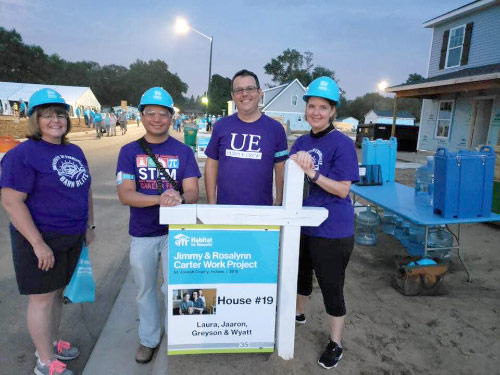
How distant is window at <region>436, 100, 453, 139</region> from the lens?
1644 cm

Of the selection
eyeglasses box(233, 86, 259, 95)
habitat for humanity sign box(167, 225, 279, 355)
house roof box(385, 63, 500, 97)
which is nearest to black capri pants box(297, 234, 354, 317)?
habitat for humanity sign box(167, 225, 279, 355)

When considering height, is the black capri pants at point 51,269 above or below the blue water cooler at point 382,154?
below

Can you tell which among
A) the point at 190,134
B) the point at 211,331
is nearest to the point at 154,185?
the point at 211,331

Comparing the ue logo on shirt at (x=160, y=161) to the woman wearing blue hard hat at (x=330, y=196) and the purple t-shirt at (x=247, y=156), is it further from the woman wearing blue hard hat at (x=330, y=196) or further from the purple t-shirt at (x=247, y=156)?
the woman wearing blue hard hat at (x=330, y=196)

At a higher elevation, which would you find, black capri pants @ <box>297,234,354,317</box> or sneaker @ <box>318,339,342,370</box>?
black capri pants @ <box>297,234,354,317</box>

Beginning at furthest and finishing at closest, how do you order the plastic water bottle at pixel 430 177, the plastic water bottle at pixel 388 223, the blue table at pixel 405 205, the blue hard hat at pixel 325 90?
the plastic water bottle at pixel 388 223, the plastic water bottle at pixel 430 177, the blue table at pixel 405 205, the blue hard hat at pixel 325 90

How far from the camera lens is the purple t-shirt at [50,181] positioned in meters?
2.16

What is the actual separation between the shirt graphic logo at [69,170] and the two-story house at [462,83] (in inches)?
508

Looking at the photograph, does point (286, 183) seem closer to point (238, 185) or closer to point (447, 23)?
point (238, 185)

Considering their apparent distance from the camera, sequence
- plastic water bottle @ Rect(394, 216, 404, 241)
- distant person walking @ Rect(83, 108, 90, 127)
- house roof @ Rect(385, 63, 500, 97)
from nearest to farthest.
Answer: plastic water bottle @ Rect(394, 216, 404, 241), house roof @ Rect(385, 63, 500, 97), distant person walking @ Rect(83, 108, 90, 127)

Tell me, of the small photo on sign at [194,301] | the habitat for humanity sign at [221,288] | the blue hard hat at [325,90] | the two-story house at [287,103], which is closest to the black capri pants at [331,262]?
the habitat for humanity sign at [221,288]

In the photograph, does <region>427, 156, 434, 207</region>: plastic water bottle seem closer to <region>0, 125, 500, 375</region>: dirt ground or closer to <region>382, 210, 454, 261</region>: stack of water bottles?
<region>382, 210, 454, 261</region>: stack of water bottles

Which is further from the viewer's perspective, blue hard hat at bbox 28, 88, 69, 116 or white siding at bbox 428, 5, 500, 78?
white siding at bbox 428, 5, 500, 78

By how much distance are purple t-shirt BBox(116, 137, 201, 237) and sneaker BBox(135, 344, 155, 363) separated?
94cm
